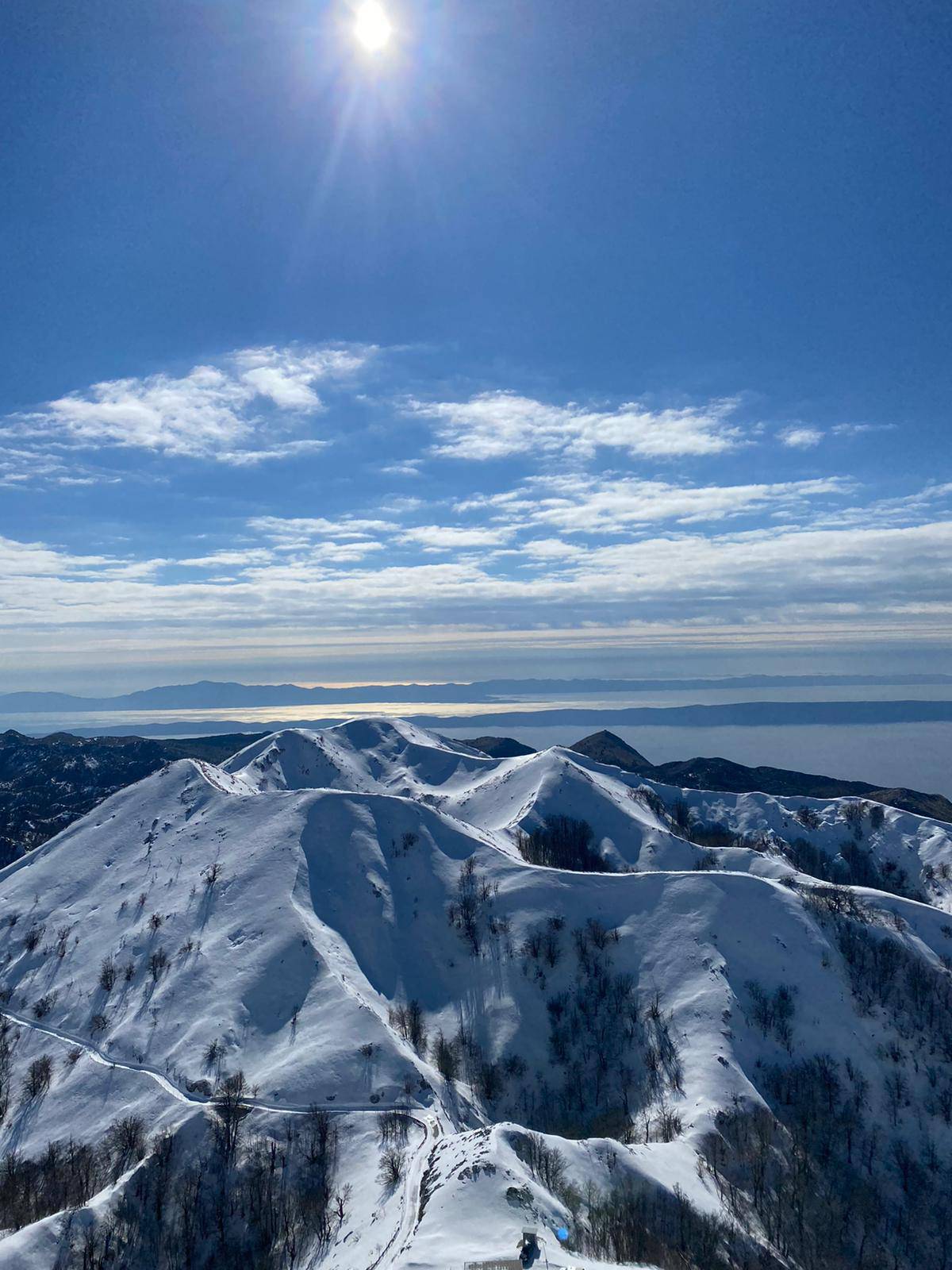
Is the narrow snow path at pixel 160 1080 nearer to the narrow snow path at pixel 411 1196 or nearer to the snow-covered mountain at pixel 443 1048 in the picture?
the snow-covered mountain at pixel 443 1048

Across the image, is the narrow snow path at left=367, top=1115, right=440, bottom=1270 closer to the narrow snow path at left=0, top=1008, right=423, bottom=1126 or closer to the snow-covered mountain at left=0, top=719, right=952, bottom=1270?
the snow-covered mountain at left=0, top=719, right=952, bottom=1270

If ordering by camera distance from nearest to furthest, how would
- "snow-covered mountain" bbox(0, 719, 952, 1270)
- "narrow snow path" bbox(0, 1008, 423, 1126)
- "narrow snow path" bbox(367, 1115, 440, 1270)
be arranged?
"narrow snow path" bbox(367, 1115, 440, 1270) < "snow-covered mountain" bbox(0, 719, 952, 1270) < "narrow snow path" bbox(0, 1008, 423, 1126)

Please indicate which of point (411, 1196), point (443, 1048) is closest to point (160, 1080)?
point (443, 1048)

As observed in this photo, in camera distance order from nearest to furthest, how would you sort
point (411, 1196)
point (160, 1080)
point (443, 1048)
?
1. point (411, 1196)
2. point (160, 1080)
3. point (443, 1048)

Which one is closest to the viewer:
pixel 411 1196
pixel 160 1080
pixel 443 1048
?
pixel 411 1196

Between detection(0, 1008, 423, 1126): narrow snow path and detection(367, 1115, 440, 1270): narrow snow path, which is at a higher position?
detection(367, 1115, 440, 1270): narrow snow path

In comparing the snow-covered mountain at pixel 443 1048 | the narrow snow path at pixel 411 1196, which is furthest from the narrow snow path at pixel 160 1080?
the narrow snow path at pixel 411 1196

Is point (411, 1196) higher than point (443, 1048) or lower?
higher

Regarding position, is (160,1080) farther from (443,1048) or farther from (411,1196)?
(411,1196)

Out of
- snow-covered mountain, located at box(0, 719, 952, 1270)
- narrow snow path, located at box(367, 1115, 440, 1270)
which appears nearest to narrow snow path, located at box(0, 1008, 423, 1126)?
snow-covered mountain, located at box(0, 719, 952, 1270)
